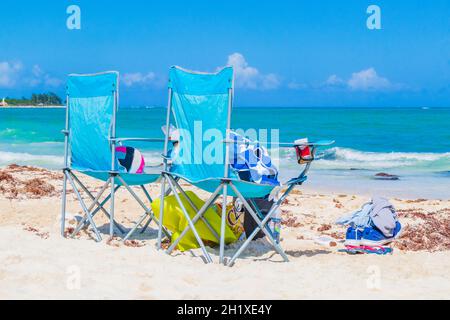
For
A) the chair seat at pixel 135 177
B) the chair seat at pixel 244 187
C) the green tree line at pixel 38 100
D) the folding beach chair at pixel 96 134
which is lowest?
the chair seat at pixel 244 187

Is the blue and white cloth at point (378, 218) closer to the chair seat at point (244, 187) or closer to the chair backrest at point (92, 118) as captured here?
the chair seat at point (244, 187)

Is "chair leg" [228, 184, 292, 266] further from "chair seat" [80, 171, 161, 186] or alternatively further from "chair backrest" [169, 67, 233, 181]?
"chair seat" [80, 171, 161, 186]

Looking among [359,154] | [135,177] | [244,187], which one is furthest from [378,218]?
[359,154]

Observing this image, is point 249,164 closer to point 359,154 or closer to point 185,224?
point 185,224

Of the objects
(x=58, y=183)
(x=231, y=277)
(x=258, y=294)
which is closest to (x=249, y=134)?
(x=231, y=277)

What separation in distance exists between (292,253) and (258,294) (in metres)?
1.63

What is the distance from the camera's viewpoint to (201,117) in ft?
17.2

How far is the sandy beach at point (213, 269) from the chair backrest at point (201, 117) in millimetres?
751

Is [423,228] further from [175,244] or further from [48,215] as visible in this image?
[48,215]

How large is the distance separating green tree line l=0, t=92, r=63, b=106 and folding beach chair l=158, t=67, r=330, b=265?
11316 cm

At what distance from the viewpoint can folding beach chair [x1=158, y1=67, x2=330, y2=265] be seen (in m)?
5.04

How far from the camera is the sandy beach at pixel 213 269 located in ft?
13.7

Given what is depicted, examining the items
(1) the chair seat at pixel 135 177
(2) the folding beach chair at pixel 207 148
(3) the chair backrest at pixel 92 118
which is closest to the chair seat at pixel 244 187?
(2) the folding beach chair at pixel 207 148
